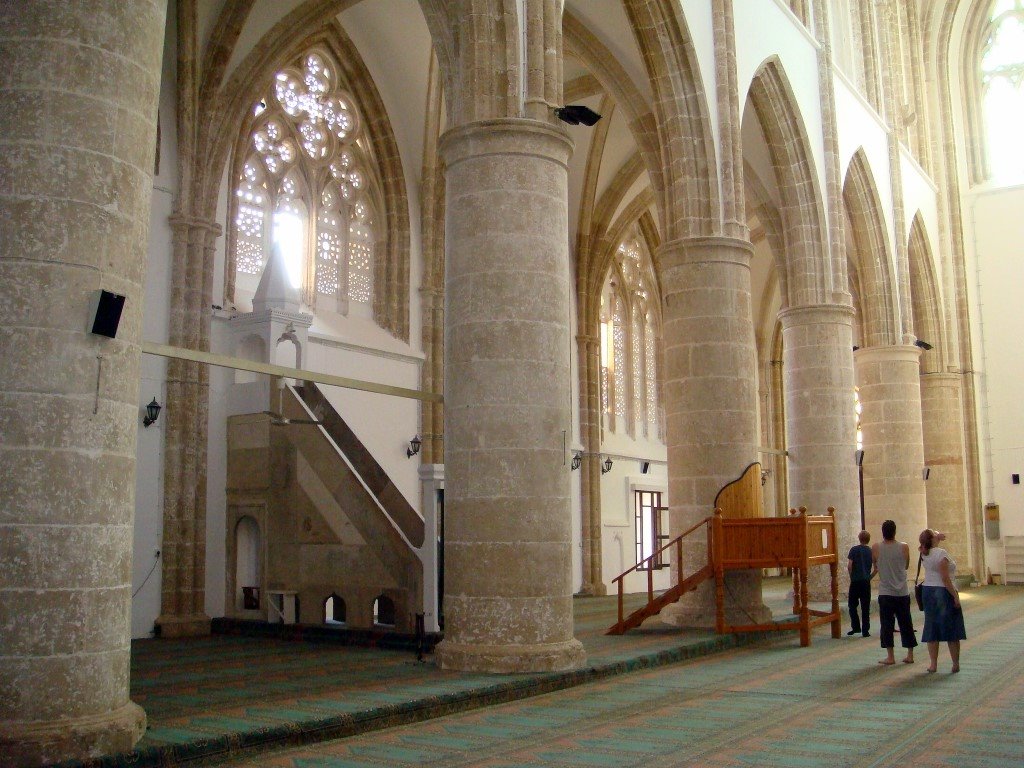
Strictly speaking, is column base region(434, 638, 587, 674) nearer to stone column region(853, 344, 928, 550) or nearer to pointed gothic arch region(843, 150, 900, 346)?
stone column region(853, 344, 928, 550)

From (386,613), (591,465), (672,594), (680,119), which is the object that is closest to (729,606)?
(672,594)

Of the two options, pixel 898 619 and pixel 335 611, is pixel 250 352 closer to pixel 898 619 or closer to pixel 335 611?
pixel 335 611

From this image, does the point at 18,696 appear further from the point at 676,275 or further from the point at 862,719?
the point at 676,275

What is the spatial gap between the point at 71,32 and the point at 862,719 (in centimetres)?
641

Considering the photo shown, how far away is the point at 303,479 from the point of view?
40.5ft

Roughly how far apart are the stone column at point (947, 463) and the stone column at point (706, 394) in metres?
12.0

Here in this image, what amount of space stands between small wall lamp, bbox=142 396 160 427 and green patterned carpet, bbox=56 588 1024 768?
3.00 metres

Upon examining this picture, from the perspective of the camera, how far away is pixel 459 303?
904cm

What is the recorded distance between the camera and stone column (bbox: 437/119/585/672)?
8.55 m

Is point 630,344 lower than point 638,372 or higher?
higher

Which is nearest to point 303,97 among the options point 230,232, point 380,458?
point 230,232

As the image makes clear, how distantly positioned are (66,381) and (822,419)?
1277 centimetres

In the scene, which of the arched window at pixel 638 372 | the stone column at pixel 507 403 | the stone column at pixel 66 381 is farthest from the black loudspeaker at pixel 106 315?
the arched window at pixel 638 372

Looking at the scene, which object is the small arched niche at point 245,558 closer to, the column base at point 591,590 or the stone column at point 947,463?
the column base at point 591,590
